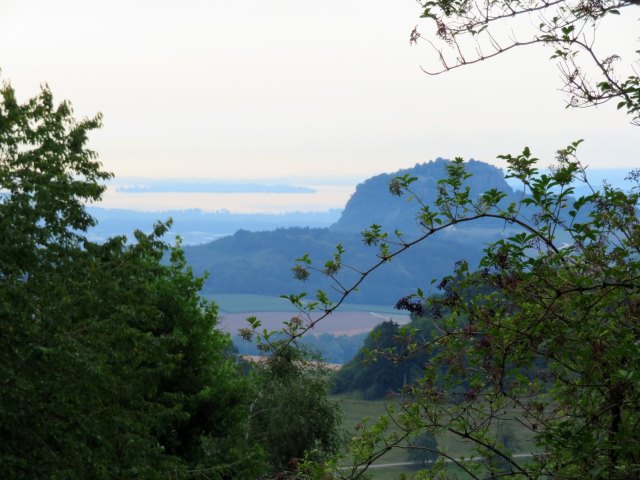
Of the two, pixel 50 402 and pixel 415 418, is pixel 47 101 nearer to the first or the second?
pixel 50 402

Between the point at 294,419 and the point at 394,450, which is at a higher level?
the point at 294,419

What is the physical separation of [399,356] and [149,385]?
2213 cm

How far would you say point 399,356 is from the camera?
10.4 metres

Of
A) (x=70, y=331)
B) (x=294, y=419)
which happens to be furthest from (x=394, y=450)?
(x=70, y=331)

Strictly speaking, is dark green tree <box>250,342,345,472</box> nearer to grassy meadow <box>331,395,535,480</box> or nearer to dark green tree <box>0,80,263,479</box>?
dark green tree <box>0,80,263,479</box>

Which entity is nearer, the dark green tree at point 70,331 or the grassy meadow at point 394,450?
the dark green tree at point 70,331

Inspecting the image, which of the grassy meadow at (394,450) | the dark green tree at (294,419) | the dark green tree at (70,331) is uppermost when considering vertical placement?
the dark green tree at (70,331)

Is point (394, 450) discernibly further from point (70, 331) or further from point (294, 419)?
point (70, 331)

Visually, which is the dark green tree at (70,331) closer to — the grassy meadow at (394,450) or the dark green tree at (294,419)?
the dark green tree at (294,419)

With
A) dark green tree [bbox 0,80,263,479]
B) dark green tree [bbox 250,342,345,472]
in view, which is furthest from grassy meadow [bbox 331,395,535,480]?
dark green tree [bbox 0,80,263,479]

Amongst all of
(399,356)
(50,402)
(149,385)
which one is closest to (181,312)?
(149,385)

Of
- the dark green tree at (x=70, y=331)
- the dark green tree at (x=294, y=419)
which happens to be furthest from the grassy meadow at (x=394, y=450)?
the dark green tree at (x=70, y=331)

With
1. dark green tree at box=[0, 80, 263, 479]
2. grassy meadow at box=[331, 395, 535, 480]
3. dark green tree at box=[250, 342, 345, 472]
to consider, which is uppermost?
dark green tree at box=[0, 80, 263, 479]

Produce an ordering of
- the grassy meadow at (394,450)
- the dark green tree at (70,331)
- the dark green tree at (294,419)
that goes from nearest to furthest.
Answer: the dark green tree at (70,331), the dark green tree at (294,419), the grassy meadow at (394,450)
